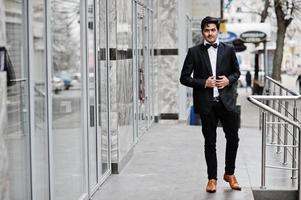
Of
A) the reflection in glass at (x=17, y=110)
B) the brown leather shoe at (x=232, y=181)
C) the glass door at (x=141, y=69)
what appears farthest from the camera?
the glass door at (x=141, y=69)

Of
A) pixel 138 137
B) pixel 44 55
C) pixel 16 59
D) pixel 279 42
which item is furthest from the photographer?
pixel 279 42

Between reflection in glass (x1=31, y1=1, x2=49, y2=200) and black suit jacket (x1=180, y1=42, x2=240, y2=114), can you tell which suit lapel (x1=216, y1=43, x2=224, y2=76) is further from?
reflection in glass (x1=31, y1=1, x2=49, y2=200)

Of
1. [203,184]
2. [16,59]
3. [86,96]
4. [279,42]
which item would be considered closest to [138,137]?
[203,184]

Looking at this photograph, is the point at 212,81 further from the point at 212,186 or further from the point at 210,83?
the point at 212,186

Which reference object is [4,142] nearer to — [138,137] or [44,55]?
[44,55]

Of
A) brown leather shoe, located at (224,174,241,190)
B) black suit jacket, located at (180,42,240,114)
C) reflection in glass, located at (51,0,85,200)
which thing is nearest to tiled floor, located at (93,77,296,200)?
brown leather shoe, located at (224,174,241,190)

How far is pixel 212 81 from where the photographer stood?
6.00 meters

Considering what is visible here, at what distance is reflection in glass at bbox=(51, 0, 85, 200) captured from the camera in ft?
16.5

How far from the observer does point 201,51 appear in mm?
6156

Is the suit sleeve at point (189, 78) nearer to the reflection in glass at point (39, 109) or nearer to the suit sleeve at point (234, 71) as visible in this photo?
the suit sleeve at point (234, 71)

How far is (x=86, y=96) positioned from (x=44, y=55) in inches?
56.3

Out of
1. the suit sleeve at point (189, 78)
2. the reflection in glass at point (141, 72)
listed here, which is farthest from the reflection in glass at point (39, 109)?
the reflection in glass at point (141, 72)

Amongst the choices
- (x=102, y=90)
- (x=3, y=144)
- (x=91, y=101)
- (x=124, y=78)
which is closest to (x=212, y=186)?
(x=91, y=101)

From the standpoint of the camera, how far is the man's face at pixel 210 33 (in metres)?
6.02
